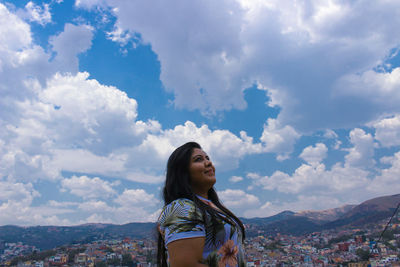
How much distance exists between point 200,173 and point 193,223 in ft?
1.31

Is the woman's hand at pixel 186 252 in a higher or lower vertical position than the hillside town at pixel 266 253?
higher

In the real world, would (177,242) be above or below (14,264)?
above

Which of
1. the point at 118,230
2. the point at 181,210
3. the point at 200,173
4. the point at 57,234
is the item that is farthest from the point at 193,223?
the point at 118,230

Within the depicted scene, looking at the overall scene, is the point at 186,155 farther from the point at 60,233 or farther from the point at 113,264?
the point at 60,233

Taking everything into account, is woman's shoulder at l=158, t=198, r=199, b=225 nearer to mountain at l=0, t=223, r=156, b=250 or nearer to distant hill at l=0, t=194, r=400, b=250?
distant hill at l=0, t=194, r=400, b=250

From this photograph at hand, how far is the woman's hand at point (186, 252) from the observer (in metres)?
1.06

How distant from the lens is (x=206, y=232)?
1.21 metres

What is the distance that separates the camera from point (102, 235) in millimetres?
73438

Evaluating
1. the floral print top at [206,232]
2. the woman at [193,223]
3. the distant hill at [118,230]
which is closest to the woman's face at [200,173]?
the woman at [193,223]

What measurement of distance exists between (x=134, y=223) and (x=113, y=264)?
41802mm

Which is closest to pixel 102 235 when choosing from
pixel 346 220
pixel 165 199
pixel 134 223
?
pixel 134 223

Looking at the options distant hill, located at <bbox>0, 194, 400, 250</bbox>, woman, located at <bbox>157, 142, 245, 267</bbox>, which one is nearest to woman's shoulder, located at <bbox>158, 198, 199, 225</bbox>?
woman, located at <bbox>157, 142, 245, 267</bbox>

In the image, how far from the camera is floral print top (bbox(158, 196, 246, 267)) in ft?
3.67

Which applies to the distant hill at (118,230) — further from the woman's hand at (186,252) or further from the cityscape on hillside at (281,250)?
the woman's hand at (186,252)
